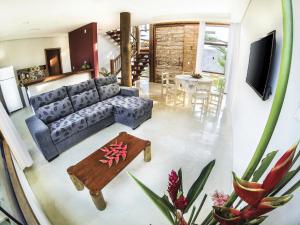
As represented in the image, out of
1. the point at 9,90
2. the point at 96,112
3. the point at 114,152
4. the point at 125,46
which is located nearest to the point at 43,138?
the point at 96,112

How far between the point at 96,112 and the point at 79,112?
346 millimetres

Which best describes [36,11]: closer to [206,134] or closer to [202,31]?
[206,134]

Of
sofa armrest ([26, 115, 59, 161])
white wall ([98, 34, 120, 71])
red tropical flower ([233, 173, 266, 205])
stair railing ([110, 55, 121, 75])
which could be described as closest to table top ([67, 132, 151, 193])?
sofa armrest ([26, 115, 59, 161])

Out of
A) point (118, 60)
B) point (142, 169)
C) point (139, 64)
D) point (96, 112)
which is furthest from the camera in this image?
point (118, 60)

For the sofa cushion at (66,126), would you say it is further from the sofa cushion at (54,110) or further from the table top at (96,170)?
the table top at (96,170)

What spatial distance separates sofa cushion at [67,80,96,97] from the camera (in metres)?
3.59

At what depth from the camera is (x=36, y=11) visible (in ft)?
11.1

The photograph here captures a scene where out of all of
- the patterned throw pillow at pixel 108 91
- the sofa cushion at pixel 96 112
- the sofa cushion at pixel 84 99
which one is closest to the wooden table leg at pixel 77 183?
the sofa cushion at pixel 96 112

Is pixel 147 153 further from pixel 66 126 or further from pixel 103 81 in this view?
pixel 103 81

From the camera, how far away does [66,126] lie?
2.98 meters

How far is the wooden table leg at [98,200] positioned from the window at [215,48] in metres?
5.82

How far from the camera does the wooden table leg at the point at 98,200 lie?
1.88 m

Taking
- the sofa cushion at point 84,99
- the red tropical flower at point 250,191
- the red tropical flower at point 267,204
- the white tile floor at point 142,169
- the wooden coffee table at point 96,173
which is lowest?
the white tile floor at point 142,169

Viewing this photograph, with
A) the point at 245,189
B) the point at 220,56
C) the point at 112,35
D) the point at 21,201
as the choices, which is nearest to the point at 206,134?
the point at 21,201
